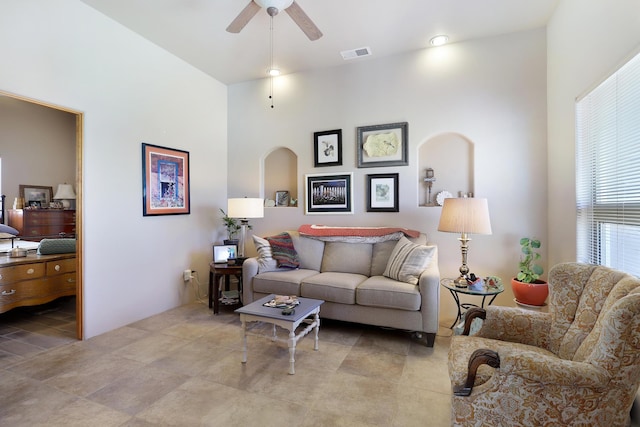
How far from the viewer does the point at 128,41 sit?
3.19m

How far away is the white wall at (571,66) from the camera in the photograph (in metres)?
1.81

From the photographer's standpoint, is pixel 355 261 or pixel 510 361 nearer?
pixel 510 361

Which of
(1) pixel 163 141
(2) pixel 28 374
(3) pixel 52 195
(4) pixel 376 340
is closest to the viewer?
(2) pixel 28 374

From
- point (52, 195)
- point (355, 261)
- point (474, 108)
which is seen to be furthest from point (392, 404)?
point (52, 195)

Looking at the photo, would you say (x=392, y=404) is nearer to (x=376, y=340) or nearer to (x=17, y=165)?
(x=376, y=340)

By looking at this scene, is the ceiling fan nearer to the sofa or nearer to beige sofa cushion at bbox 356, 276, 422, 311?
the sofa

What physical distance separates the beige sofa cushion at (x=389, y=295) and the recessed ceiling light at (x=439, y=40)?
8.84 feet

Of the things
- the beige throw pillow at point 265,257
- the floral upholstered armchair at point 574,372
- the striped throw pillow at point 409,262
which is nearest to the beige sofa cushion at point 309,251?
the beige throw pillow at point 265,257

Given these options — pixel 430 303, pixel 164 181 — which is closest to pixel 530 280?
pixel 430 303

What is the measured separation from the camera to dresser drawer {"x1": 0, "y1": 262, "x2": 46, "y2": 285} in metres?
2.92

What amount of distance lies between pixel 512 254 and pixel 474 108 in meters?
1.67

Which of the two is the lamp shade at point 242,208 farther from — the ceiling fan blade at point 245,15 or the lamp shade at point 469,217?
the lamp shade at point 469,217

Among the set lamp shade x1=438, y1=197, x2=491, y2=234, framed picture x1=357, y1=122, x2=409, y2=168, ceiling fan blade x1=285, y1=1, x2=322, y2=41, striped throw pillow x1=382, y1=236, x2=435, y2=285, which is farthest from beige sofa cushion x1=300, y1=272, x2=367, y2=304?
ceiling fan blade x1=285, y1=1, x2=322, y2=41

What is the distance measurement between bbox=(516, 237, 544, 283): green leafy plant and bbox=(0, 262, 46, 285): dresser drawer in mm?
4955
